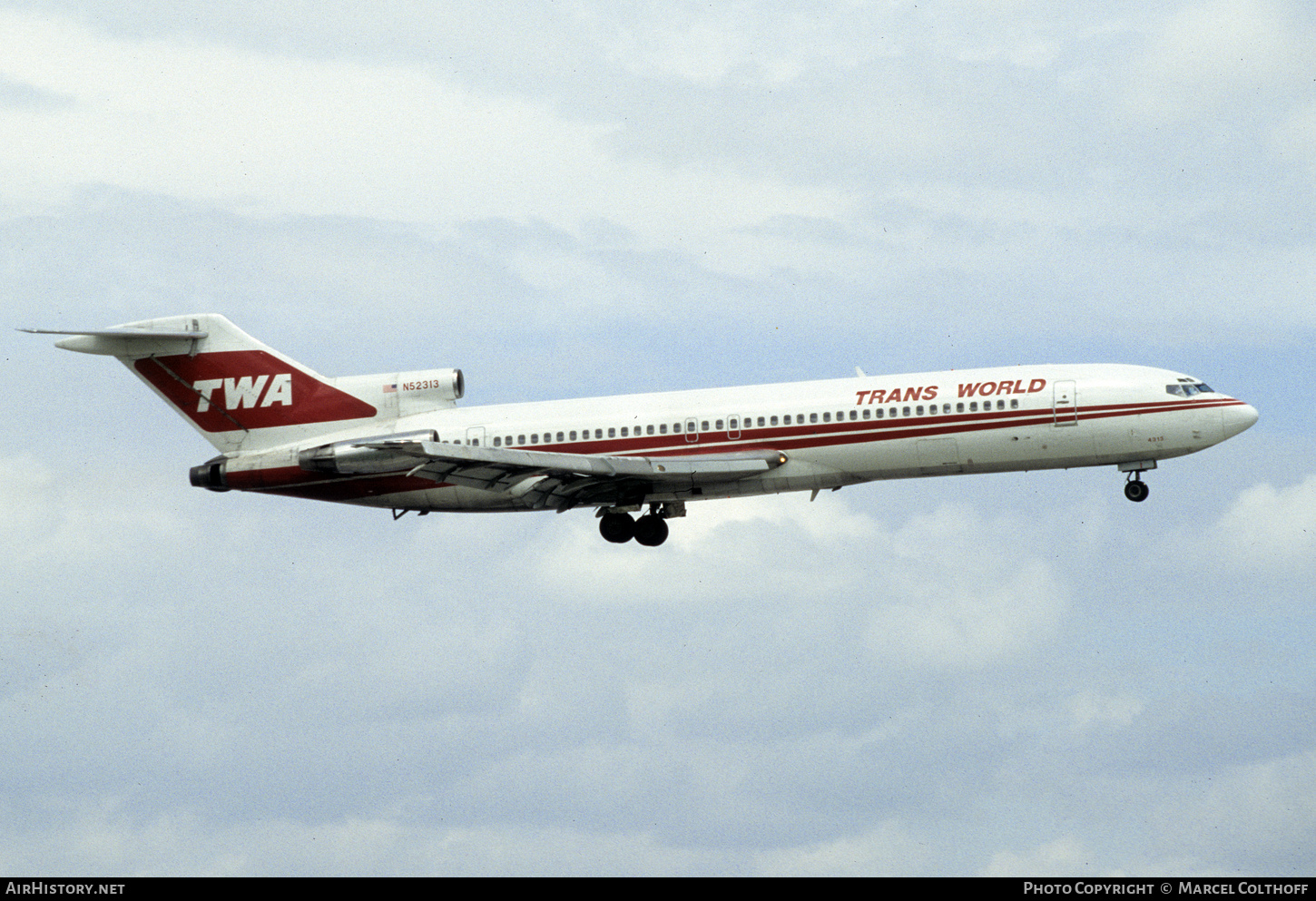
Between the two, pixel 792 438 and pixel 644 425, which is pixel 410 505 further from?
pixel 792 438

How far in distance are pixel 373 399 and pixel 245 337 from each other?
4.69 meters

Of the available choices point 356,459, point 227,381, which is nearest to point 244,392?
point 227,381

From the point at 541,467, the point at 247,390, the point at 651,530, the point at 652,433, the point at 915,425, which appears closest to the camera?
the point at 541,467

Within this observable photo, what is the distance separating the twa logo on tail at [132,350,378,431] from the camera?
160ft

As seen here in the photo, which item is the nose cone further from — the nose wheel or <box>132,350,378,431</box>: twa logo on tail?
<box>132,350,378,431</box>: twa logo on tail

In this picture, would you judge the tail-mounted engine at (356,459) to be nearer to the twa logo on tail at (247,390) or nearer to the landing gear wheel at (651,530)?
the twa logo on tail at (247,390)

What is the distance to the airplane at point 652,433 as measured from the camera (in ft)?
140

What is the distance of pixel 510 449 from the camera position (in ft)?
143

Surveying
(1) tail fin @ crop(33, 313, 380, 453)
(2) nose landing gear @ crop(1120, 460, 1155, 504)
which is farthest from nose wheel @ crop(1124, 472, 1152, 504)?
(1) tail fin @ crop(33, 313, 380, 453)

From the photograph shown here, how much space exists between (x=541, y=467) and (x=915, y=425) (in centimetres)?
996

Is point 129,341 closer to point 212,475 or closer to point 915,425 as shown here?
point 212,475

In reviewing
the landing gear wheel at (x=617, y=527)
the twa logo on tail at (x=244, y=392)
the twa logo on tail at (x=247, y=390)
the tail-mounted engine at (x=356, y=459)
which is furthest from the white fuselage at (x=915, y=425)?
the twa logo on tail at (x=247, y=390)

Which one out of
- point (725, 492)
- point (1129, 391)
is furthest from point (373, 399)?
point (1129, 391)

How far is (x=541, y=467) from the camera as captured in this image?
42531 millimetres
